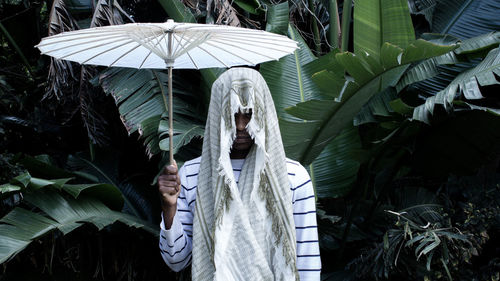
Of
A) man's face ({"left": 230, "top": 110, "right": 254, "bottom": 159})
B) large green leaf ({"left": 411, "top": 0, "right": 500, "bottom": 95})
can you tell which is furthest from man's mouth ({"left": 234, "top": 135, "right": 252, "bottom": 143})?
large green leaf ({"left": 411, "top": 0, "right": 500, "bottom": 95})

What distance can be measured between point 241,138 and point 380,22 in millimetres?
2374

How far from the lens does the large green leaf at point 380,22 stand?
423cm

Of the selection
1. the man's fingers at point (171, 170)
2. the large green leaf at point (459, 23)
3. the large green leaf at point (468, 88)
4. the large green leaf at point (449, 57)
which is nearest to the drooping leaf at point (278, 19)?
the large green leaf at point (449, 57)

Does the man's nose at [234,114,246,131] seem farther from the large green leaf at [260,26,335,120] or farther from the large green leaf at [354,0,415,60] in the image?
the large green leaf at [260,26,335,120]

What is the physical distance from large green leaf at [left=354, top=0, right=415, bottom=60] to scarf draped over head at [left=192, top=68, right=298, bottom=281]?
2196mm

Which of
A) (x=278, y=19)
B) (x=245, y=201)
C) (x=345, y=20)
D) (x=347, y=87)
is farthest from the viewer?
(x=345, y=20)

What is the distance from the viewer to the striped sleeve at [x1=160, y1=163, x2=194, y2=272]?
85.7 inches

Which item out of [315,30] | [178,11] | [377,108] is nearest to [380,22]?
[377,108]

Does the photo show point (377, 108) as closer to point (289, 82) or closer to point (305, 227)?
point (289, 82)

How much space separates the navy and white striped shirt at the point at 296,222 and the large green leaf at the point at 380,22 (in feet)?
7.14

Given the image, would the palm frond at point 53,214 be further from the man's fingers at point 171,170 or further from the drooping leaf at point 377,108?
the drooping leaf at point 377,108

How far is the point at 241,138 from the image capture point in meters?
2.29

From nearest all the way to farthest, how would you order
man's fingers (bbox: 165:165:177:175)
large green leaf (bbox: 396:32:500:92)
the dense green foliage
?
1. man's fingers (bbox: 165:165:177:175)
2. the dense green foliage
3. large green leaf (bbox: 396:32:500:92)

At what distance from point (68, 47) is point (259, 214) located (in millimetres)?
1301
